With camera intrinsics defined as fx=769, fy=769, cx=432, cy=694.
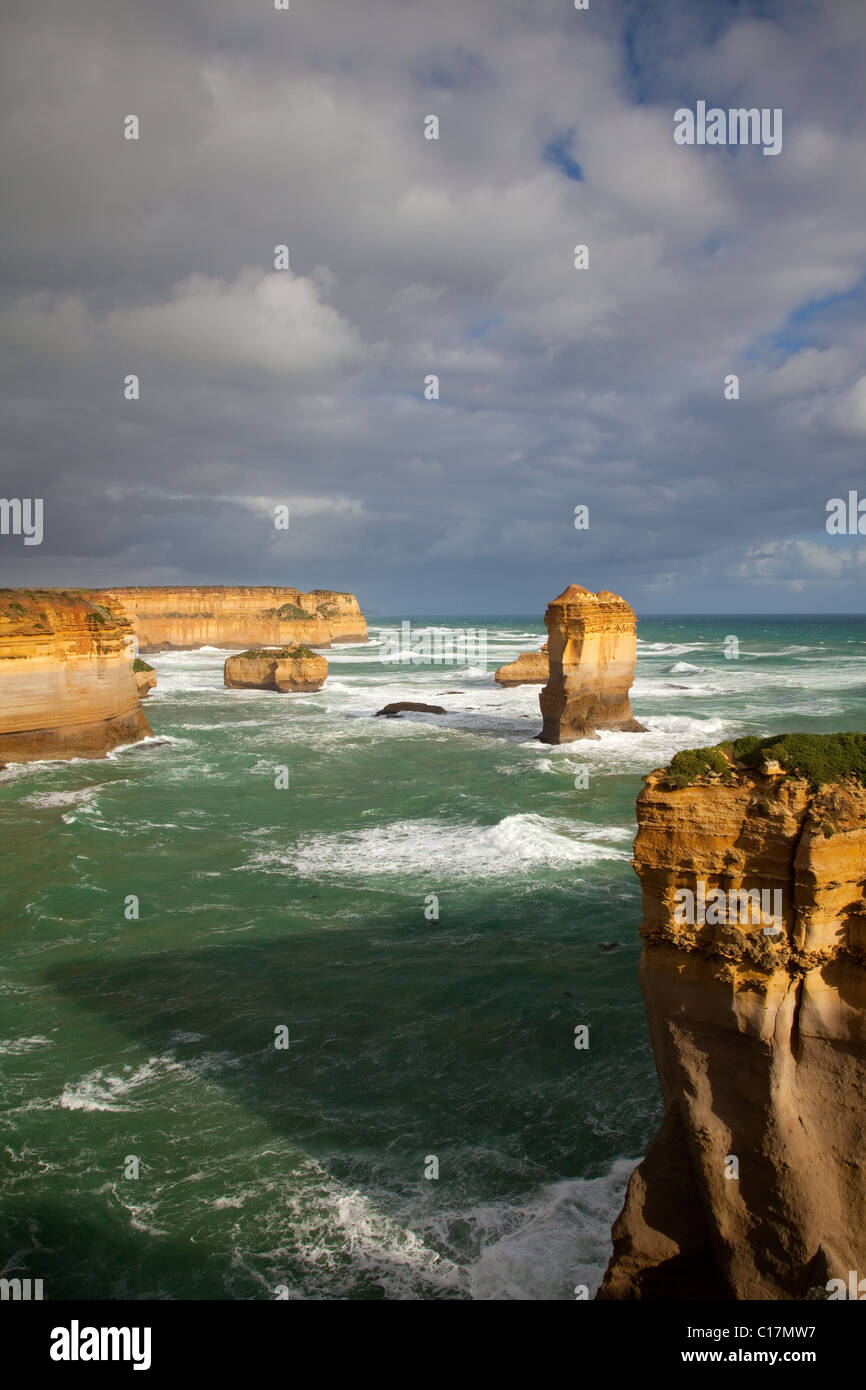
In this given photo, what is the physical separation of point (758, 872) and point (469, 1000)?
20.9ft

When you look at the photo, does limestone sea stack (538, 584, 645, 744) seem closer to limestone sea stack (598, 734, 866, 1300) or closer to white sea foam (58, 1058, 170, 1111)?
white sea foam (58, 1058, 170, 1111)

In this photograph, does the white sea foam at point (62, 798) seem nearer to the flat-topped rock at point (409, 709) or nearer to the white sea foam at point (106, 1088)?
the white sea foam at point (106, 1088)

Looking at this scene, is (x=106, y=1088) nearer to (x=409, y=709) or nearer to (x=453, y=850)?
(x=453, y=850)

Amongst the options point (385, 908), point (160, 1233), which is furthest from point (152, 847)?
point (160, 1233)

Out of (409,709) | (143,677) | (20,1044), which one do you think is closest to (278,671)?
(143,677)

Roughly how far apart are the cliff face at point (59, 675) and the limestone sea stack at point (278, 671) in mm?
19066

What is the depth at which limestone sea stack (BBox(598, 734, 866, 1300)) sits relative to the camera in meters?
5.58

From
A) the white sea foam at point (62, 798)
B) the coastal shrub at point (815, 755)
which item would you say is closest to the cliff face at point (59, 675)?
the white sea foam at point (62, 798)

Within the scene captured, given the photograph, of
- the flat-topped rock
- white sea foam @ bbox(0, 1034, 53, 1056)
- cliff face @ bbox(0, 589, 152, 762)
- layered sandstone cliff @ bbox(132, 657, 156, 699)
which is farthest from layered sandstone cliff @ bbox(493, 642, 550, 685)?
white sea foam @ bbox(0, 1034, 53, 1056)

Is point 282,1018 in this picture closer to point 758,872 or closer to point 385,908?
point 385,908

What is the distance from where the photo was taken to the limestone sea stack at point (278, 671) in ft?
162

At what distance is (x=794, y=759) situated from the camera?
5.90m

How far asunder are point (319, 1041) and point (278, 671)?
40588 mm

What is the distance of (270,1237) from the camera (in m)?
7.00
